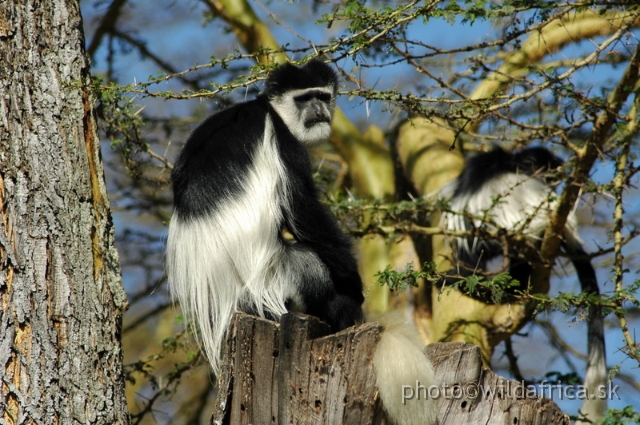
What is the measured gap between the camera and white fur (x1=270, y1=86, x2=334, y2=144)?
3.83m

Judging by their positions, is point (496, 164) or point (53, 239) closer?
point (53, 239)

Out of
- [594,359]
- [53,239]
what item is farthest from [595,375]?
[53,239]

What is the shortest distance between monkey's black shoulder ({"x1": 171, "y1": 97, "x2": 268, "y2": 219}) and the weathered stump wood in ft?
2.93

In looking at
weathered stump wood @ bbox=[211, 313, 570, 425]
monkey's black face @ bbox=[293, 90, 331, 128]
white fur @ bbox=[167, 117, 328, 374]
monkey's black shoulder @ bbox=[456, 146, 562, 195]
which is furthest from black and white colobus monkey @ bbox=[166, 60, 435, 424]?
monkey's black shoulder @ bbox=[456, 146, 562, 195]

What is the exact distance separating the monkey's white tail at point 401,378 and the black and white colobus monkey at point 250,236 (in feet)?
2.79

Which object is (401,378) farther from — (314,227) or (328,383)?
(314,227)

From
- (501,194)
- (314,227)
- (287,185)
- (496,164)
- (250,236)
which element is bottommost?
(250,236)

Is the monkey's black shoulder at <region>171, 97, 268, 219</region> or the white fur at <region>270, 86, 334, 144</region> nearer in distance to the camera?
the monkey's black shoulder at <region>171, 97, 268, 219</region>

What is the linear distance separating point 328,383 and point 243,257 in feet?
3.62

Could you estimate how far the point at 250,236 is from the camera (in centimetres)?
315

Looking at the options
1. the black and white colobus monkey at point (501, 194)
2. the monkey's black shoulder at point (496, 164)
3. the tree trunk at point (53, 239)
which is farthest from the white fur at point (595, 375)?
the tree trunk at point (53, 239)

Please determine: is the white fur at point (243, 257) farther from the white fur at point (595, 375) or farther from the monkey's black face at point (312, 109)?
the white fur at point (595, 375)

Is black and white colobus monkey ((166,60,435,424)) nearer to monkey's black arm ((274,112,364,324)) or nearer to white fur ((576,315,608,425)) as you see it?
monkey's black arm ((274,112,364,324))

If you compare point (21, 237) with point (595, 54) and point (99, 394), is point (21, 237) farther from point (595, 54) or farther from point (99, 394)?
point (595, 54)
